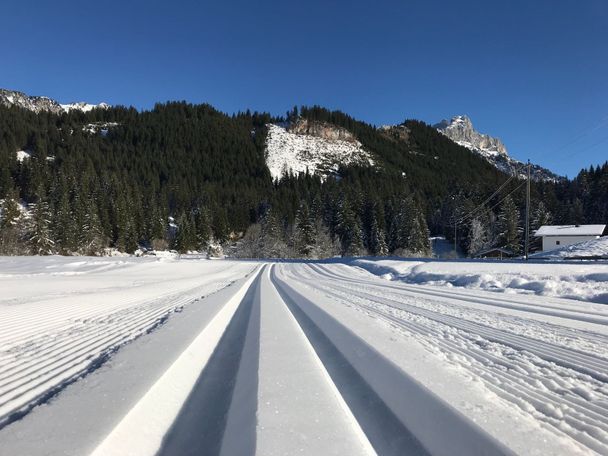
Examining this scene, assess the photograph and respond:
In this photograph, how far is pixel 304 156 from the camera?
600ft

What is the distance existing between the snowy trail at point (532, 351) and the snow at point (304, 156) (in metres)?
155

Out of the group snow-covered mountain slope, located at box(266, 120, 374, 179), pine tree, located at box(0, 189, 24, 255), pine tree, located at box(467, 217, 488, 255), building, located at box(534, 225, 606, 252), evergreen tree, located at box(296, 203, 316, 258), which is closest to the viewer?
building, located at box(534, 225, 606, 252)

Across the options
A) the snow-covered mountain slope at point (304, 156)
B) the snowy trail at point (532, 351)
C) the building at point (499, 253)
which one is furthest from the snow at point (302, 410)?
the snow-covered mountain slope at point (304, 156)

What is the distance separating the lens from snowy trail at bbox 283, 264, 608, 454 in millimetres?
2602

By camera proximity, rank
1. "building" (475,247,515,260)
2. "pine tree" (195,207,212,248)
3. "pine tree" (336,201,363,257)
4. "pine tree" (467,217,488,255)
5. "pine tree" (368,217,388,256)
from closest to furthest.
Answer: "building" (475,247,515,260) < "pine tree" (336,201,363,257) < "pine tree" (368,217,388,256) < "pine tree" (467,217,488,255) < "pine tree" (195,207,212,248)

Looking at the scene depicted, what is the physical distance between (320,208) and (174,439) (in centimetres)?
8507

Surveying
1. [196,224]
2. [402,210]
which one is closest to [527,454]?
[402,210]

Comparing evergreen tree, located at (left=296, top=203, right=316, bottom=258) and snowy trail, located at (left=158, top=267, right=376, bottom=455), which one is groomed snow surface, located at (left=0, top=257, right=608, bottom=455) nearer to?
snowy trail, located at (left=158, top=267, right=376, bottom=455)

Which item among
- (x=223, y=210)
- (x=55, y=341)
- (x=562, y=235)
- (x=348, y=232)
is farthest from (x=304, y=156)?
(x=55, y=341)

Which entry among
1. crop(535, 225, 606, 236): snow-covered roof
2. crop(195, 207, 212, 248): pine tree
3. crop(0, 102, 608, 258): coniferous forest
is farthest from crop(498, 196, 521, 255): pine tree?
crop(195, 207, 212, 248): pine tree

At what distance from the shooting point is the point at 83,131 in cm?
15912

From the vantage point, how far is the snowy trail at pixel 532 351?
2602 millimetres

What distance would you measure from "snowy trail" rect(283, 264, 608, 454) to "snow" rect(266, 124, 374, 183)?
6087 inches

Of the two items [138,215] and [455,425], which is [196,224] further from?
[455,425]
